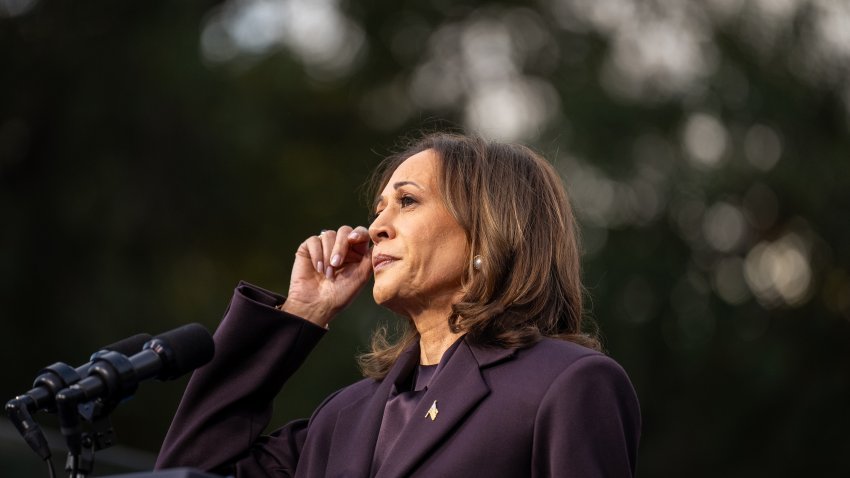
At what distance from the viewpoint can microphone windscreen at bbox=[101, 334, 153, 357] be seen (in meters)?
3.28

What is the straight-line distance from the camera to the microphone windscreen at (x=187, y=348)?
3188 millimetres

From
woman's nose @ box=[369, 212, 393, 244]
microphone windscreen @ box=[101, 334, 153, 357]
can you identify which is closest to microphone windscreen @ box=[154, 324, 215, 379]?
microphone windscreen @ box=[101, 334, 153, 357]

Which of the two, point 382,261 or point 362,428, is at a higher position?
point 382,261

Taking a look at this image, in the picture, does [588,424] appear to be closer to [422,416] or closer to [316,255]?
[422,416]

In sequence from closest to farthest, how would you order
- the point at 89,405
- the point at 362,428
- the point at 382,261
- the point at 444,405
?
the point at 89,405, the point at 444,405, the point at 362,428, the point at 382,261

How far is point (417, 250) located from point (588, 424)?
83 cm

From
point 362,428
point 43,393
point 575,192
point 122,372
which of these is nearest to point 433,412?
point 362,428

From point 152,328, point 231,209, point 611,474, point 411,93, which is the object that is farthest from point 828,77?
point 611,474

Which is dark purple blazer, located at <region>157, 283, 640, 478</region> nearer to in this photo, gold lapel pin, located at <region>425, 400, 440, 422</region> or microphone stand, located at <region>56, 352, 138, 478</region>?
gold lapel pin, located at <region>425, 400, 440, 422</region>

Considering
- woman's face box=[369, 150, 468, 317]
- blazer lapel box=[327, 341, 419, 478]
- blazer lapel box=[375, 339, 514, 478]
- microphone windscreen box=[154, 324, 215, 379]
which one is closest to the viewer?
microphone windscreen box=[154, 324, 215, 379]

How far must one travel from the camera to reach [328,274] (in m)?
4.31

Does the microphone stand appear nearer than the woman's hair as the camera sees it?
Yes

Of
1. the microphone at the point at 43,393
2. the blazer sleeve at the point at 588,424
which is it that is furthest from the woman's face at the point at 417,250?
the microphone at the point at 43,393

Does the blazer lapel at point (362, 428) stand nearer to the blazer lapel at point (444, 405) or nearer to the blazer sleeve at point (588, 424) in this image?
the blazer lapel at point (444, 405)
